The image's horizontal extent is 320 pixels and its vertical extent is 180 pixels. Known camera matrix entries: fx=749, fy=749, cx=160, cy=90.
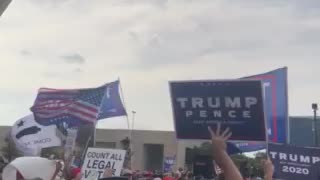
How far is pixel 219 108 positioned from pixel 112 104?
15.3m

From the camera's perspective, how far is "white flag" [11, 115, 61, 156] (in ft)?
66.2

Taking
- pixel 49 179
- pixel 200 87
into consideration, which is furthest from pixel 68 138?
pixel 49 179

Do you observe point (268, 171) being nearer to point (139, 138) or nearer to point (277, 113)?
point (277, 113)

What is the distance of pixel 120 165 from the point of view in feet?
43.4

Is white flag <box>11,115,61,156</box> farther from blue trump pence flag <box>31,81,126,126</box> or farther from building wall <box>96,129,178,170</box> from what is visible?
building wall <box>96,129,178,170</box>

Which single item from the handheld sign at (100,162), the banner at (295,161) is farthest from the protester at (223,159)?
the handheld sign at (100,162)

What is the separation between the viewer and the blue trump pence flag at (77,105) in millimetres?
22000

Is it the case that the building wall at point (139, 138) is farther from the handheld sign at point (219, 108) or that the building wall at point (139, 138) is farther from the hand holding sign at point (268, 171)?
the hand holding sign at point (268, 171)

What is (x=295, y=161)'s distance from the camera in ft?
39.8

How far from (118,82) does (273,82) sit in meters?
13.4

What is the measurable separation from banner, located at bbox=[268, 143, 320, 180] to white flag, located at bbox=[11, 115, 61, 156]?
920 centimetres

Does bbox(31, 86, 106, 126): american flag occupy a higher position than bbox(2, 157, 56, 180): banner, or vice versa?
bbox(31, 86, 106, 126): american flag

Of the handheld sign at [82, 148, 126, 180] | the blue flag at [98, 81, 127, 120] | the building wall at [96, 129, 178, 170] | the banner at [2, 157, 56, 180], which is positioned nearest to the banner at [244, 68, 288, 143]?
the handheld sign at [82, 148, 126, 180]

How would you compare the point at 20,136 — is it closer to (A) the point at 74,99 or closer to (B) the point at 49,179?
(A) the point at 74,99
